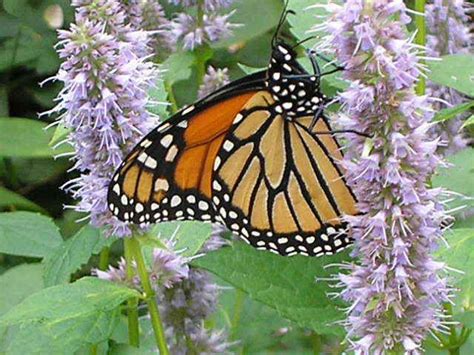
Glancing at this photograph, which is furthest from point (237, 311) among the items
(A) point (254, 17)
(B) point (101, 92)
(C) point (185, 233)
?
(A) point (254, 17)

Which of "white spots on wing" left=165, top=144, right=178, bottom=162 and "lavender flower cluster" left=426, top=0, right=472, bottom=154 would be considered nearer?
"white spots on wing" left=165, top=144, right=178, bottom=162

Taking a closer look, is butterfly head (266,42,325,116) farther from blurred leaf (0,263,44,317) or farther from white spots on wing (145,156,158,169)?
blurred leaf (0,263,44,317)

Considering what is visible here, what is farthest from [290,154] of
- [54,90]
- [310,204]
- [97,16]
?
[54,90]

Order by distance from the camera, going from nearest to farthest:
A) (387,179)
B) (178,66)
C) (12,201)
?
(387,179), (178,66), (12,201)

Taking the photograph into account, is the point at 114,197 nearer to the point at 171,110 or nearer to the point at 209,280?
the point at 209,280

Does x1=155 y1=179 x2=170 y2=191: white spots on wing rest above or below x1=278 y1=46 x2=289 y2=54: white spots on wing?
below

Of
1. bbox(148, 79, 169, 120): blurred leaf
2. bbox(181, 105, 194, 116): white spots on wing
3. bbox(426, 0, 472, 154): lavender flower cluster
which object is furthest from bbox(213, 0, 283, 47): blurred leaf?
bbox(181, 105, 194, 116): white spots on wing

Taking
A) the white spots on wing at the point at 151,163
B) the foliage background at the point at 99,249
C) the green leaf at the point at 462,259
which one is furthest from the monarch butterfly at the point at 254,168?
the green leaf at the point at 462,259

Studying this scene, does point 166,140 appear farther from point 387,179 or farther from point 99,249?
point 387,179
